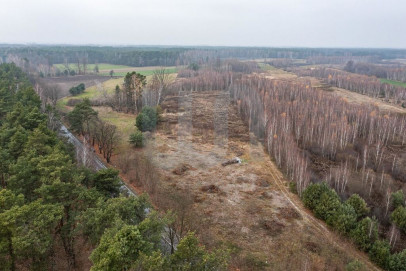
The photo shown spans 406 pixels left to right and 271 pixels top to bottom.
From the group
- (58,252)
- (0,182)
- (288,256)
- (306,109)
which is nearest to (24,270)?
(58,252)

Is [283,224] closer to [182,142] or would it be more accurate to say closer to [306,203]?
[306,203]

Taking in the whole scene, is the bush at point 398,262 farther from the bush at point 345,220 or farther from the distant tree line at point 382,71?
the distant tree line at point 382,71

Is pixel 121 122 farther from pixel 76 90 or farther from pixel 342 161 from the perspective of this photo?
pixel 342 161

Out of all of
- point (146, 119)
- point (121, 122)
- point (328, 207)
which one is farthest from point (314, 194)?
point (121, 122)

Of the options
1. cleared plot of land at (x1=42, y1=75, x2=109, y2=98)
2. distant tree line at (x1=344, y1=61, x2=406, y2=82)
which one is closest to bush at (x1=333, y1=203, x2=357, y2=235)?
cleared plot of land at (x1=42, y1=75, x2=109, y2=98)

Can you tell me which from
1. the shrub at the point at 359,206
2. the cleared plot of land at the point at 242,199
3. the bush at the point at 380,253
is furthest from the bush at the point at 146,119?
the bush at the point at 380,253

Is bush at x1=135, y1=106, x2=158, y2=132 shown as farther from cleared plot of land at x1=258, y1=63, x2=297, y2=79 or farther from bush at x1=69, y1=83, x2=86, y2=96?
cleared plot of land at x1=258, y1=63, x2=297, y2=79
